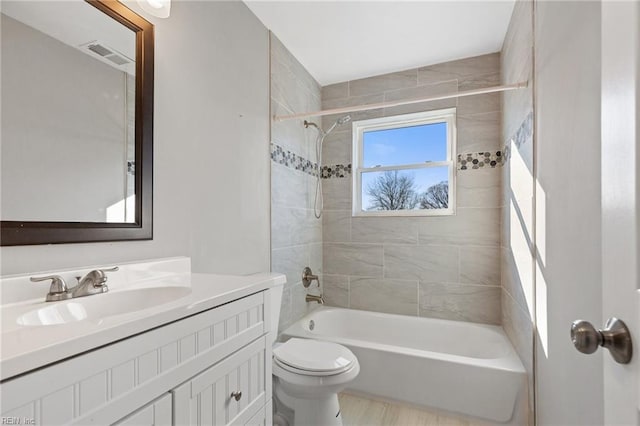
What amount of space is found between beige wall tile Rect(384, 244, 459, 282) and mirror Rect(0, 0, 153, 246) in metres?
2.01

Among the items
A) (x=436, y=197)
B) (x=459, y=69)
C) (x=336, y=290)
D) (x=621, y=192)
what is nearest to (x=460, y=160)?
(x=436, y=197)

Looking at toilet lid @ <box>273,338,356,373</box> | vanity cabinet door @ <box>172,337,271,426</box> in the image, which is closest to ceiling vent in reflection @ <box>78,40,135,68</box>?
vanity cabinet door @ <box>172,337,271,426</box>

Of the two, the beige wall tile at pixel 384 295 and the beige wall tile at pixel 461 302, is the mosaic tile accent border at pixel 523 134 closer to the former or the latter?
the beige wall tile at pixel 461 302

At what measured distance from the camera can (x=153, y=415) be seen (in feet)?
2.26

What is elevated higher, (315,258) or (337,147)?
(337,147)

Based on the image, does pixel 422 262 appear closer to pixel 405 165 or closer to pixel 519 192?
pixel 405 165

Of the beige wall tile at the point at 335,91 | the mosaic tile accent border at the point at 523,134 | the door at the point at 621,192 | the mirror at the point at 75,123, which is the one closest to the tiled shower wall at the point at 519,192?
the mosaic tile accent border at the point at 523,134

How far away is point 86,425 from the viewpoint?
0.56 meters

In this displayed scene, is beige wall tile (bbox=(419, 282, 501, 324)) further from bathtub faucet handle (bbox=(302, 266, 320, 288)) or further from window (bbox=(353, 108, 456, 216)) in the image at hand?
bathtub faucet handle (bbox=(302, 266, 320, 288))

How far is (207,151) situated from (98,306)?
0.88 m

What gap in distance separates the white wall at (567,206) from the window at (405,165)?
3.72 ft

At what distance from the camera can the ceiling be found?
1.91m

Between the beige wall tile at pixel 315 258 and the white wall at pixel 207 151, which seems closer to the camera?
the white wall at pixel 207 151

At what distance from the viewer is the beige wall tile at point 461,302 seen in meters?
2.40
